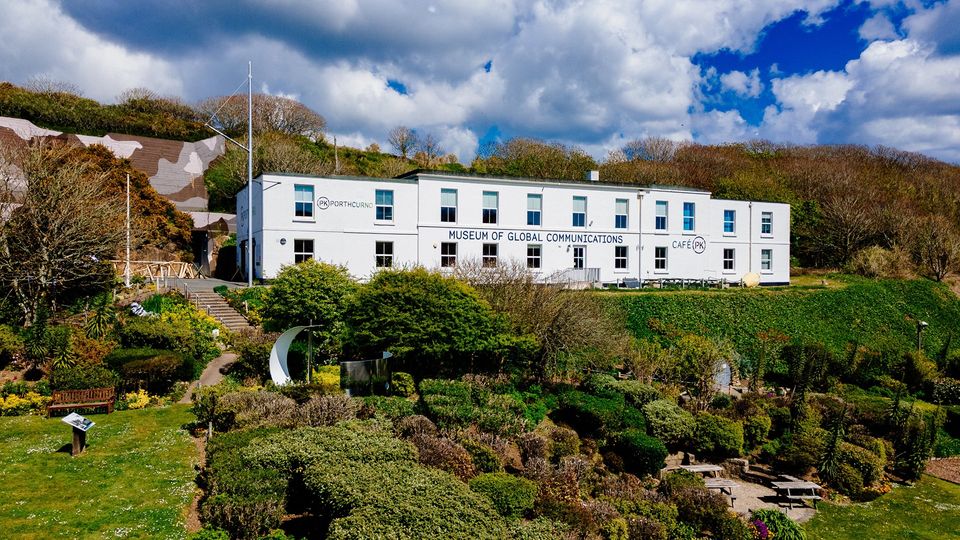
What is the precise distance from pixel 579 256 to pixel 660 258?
569 centimetres

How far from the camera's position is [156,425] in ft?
46.2

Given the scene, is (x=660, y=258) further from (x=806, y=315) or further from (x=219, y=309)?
(x=219, y=309)

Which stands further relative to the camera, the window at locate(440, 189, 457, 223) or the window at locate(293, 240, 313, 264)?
the window at locate(440, 189, 457, 223)

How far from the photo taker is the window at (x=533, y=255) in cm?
3161

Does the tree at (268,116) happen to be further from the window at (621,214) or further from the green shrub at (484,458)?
the green shrub at (484,458)

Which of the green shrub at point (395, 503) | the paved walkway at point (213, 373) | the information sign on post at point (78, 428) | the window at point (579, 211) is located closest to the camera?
the green shrub at point (395, 503)

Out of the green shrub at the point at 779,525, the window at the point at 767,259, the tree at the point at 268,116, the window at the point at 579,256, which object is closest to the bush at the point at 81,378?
the green shrub at the point at 779,525

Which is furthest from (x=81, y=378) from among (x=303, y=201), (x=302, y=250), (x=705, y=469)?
(x=705, y=469)

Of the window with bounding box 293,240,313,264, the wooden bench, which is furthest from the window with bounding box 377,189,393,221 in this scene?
the wooden bench

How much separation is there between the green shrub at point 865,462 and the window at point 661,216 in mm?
19408

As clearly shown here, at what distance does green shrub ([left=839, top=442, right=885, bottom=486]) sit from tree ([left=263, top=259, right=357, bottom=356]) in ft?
53.0

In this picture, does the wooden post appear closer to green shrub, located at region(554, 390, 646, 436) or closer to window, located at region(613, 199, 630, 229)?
green shrub, located at region(554, 390, 646, 436)

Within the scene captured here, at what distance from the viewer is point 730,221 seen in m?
36.5

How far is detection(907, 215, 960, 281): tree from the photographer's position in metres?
43.2
